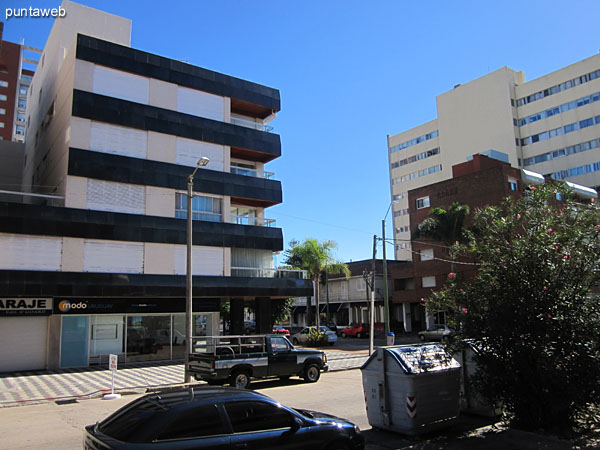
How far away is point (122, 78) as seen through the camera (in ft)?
86.6

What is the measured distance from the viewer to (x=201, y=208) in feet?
91.7

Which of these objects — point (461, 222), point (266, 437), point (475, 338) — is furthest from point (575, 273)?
point (461, 222)

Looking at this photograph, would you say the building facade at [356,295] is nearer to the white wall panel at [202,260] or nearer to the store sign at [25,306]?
the white wall panel at [202,260]

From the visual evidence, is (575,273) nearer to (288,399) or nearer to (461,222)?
(288,399)

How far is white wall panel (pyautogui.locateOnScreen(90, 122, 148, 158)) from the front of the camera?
25078 mm

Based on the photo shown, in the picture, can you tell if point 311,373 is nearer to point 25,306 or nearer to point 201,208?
point 201,208

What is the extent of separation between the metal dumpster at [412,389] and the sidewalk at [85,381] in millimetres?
10679

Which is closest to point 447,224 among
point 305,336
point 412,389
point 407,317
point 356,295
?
point 407,317

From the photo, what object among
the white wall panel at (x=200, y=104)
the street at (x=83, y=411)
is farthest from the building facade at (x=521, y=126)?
the street at (x=83, y=411)

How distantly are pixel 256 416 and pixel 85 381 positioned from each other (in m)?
15.5

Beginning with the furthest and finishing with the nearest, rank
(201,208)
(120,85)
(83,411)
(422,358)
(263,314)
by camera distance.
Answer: (263,314) < (201,208) < (120,85) < (83,411) < (422,358)

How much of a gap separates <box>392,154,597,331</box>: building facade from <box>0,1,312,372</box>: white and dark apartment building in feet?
67.1

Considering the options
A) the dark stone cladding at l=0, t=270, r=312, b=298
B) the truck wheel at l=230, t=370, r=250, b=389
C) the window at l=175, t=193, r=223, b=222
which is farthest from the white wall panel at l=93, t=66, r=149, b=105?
the truck wheel at l=230, t=370, r=250, b=389

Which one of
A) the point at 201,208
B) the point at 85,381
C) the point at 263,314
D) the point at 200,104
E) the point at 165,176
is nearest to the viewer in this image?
the point at 85,381
